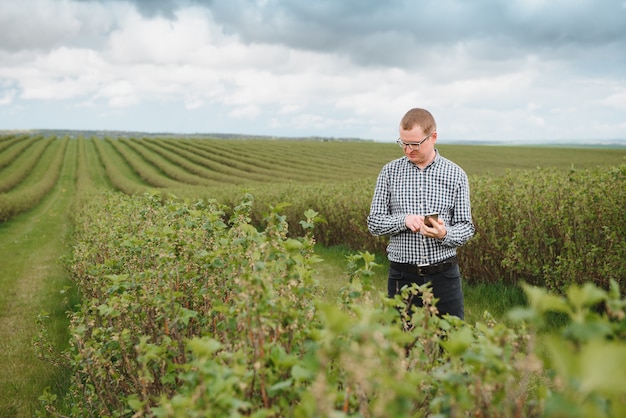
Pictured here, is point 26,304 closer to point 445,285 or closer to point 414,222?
point 445,285

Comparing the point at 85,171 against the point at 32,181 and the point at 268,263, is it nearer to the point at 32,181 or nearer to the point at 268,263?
the point at 32,181

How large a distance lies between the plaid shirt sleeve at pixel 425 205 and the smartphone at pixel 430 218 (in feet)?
0.67

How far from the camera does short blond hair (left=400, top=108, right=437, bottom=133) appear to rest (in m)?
3.51

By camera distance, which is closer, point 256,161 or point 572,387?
point 572,387

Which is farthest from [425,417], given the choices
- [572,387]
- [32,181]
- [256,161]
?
[256,161]

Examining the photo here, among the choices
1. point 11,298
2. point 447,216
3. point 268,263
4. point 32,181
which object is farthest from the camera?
point 32,181

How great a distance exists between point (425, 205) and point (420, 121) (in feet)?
2.24

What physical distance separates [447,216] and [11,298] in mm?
9282

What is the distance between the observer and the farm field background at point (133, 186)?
737 cm

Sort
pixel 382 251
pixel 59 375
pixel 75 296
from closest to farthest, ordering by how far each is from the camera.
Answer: pixel 59 375 < pixel 75 296 < pixel 382 251

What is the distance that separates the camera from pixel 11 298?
958 centimetres

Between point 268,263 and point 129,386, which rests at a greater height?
point 268,263

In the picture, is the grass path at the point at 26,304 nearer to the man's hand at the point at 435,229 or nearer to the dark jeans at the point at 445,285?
the dark jeans at the point at 445,285

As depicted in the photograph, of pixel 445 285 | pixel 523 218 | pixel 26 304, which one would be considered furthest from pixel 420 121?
A: pixel 26 304
